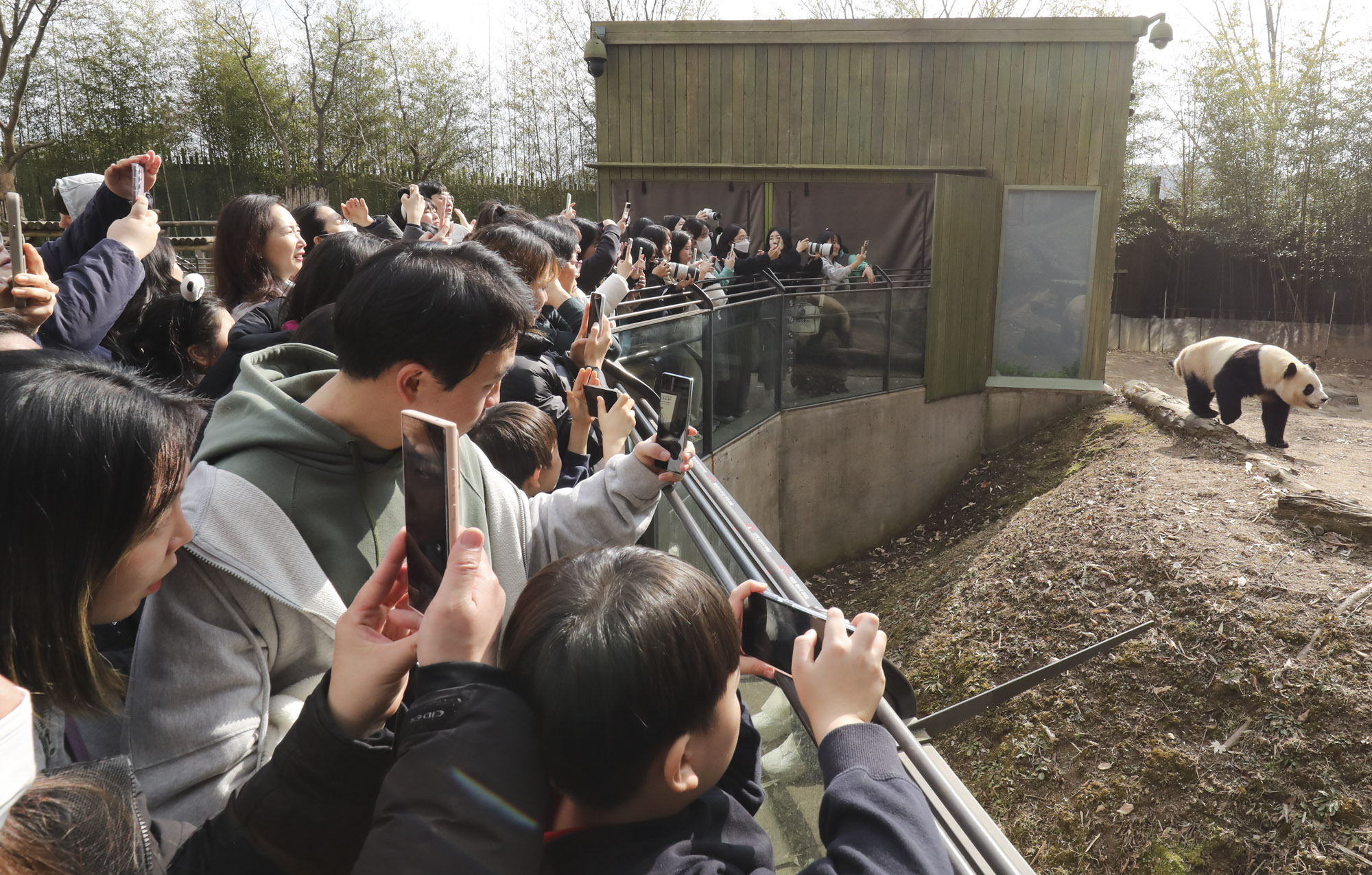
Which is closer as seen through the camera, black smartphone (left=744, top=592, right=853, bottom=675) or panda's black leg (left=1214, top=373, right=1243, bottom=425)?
black smartphone (left=744, top=592, right=853, bottom=675)

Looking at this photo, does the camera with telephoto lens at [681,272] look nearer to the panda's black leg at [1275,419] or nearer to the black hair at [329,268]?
the black hair at [329,268]

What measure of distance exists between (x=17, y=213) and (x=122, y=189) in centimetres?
78

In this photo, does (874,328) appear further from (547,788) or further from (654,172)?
(547,788)

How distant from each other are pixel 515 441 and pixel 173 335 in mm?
1135

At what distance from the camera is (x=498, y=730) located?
33.7 inches

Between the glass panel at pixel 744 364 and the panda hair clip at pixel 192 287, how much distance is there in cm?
392

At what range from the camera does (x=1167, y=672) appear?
5.07 meters

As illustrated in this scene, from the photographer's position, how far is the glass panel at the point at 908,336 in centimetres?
892

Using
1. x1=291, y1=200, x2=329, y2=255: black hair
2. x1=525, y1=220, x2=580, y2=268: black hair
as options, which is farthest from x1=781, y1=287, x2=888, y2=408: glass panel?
x1=291, y1=200, x2=329, y2=255: black hair

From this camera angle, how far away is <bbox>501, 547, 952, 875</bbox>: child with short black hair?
90cm

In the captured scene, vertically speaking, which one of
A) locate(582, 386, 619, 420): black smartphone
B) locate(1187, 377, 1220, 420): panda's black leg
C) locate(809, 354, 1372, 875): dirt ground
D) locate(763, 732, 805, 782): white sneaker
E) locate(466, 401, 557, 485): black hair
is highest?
locate(582, 386, 619, 420): black smartphone

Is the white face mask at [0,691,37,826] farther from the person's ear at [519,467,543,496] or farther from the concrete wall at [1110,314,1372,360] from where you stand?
the concrete wall at [1110,314,1372,360]

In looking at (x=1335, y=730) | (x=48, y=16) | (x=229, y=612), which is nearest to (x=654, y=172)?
(x=1335, y=730)

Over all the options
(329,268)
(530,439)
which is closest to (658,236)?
(329,268)
